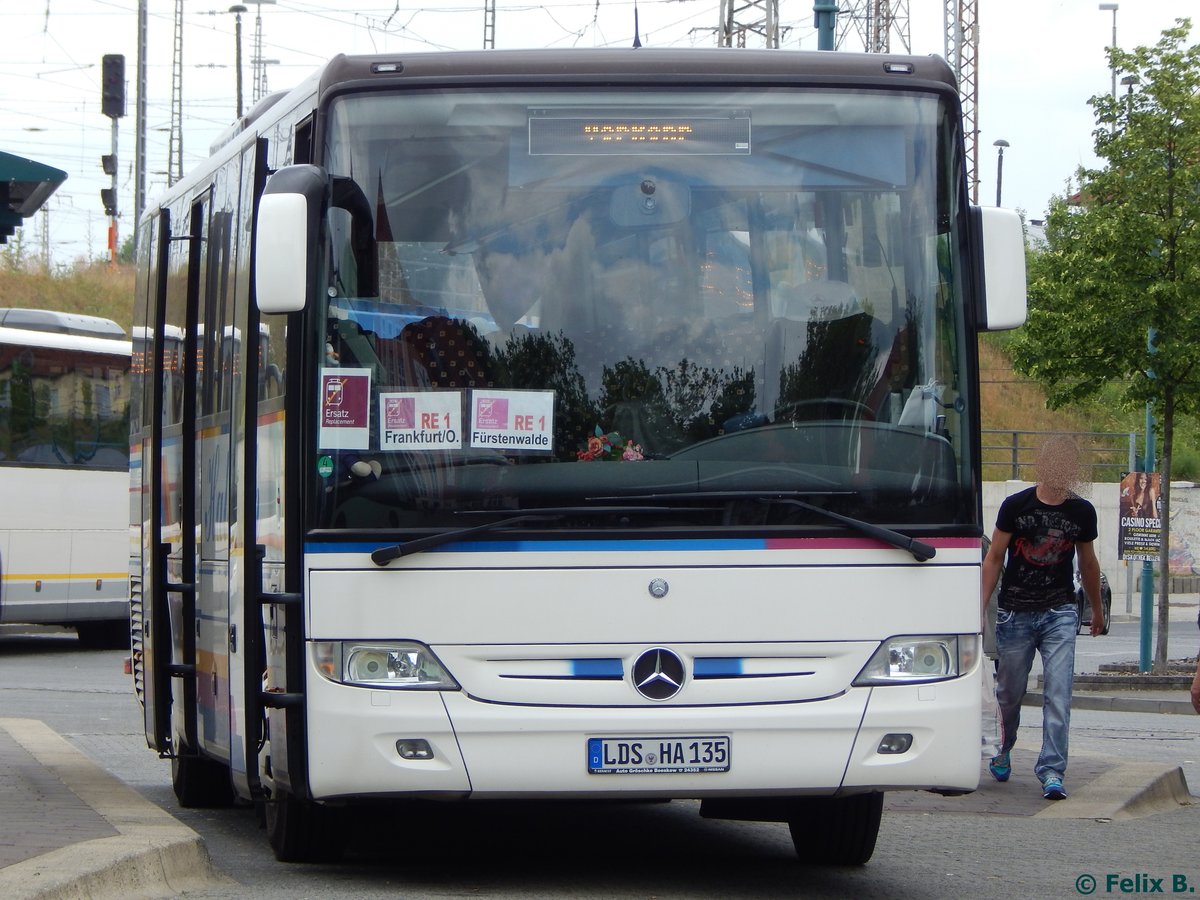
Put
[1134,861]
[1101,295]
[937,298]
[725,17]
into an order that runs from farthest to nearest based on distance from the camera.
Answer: [725,17], [1101,295], [1134,861], [937,298]

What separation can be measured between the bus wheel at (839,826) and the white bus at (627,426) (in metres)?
1.00

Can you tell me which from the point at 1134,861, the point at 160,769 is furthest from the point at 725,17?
the point at 1134,861

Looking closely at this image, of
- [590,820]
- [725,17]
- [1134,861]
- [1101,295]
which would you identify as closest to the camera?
[1134,861]

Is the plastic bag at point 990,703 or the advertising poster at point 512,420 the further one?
the plastic bag at point 990,703

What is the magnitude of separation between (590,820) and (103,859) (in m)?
3.45

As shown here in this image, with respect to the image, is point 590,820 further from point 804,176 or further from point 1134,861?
point 804,176

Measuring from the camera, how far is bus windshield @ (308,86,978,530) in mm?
6930

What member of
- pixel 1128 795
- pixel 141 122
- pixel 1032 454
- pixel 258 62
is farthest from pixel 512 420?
pixel 258 62

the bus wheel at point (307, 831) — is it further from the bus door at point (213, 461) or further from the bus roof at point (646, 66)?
the bus roof at point (646, 66)

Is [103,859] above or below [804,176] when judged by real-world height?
below

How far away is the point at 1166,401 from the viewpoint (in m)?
20.6

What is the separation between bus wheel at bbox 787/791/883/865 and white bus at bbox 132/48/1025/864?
1.00 metres

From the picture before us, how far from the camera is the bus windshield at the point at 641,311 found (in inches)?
273

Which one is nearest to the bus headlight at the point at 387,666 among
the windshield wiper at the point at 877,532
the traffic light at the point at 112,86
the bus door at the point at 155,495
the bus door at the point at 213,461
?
the windshield wiper at the point at 877,532
